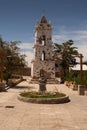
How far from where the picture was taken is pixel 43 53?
4309 centimetres

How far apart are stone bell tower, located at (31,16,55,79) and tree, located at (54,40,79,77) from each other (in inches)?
111

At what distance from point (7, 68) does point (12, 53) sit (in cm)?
262

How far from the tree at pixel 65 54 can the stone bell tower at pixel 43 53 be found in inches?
111

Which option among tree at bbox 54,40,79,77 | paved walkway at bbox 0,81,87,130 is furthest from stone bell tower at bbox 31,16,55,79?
paved walkway at bbox 0,81,87,130

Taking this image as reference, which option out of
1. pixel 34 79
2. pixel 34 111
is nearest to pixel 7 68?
pixel 34 79

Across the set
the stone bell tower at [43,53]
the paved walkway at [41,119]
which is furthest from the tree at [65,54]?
the paved walkway at [41,119]

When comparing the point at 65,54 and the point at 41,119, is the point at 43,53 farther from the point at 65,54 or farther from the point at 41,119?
the point at 41,119

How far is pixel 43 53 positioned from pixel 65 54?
4.29m

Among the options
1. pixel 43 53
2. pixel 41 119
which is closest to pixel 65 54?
pixel 43 53

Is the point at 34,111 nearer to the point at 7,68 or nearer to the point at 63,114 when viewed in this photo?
the point at 63,114

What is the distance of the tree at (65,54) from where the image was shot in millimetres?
44781

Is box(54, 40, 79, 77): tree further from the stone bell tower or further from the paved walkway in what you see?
the paved walkway

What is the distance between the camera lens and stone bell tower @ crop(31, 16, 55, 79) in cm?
4256

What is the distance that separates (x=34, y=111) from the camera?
14297 millimetres
